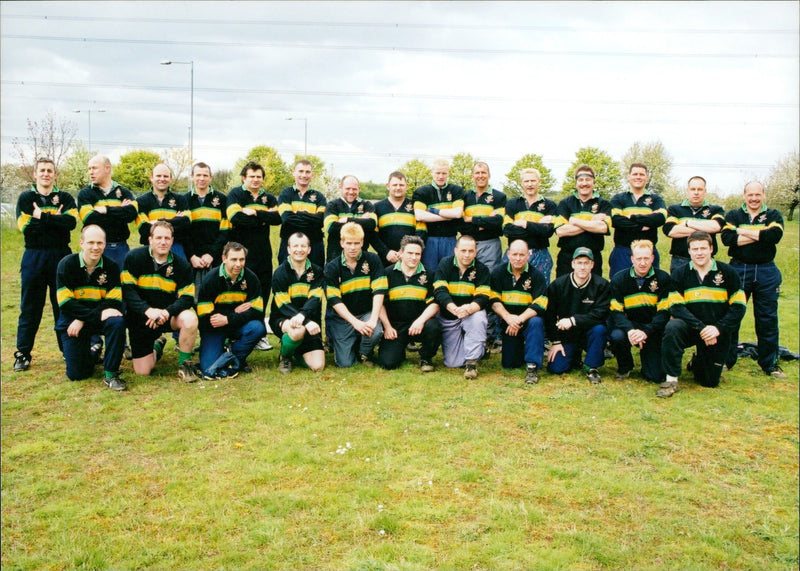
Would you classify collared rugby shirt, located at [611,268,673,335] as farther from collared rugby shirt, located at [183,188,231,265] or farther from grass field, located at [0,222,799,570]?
collared rugby shirt, located at [183,188,231,265]

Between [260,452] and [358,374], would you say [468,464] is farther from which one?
[358,374]

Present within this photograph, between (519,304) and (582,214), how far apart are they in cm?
137

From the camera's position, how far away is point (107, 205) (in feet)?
22.1

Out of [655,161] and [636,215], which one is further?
[655,161]

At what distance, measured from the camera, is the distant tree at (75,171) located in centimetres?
2947

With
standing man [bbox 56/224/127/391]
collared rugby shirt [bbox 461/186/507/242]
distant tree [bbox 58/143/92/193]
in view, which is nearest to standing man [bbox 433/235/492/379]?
collared rugby shirt [bbox 461/186/507/242]

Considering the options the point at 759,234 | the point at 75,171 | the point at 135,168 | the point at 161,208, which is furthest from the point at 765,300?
the point at 135,168

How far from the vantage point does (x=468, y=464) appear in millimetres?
4422

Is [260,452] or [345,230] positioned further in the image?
[345,230]

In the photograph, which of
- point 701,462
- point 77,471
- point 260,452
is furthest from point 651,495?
point 77,471

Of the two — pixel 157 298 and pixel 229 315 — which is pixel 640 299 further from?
pixel 157 298

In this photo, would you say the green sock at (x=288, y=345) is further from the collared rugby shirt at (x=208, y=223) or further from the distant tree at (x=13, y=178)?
the distant tree at (x=13, y=178)

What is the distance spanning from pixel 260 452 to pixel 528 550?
2162 millimetres

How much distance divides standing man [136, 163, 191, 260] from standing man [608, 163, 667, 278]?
519 cm
